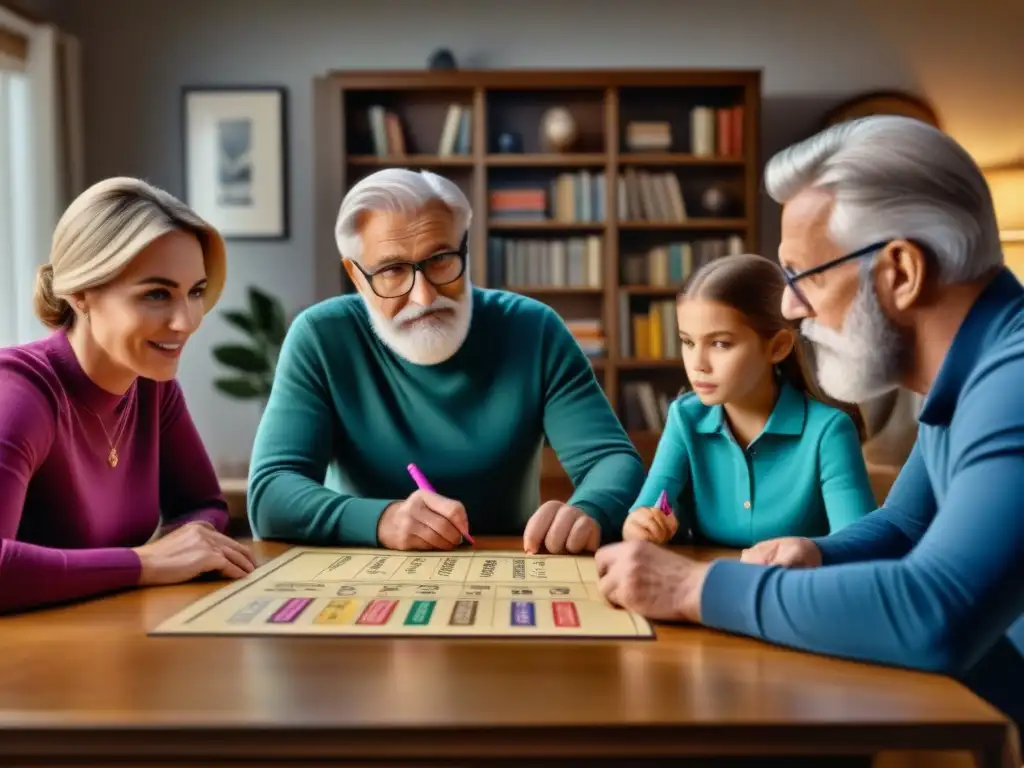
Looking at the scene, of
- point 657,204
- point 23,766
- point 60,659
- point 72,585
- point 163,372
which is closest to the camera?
point 23,766

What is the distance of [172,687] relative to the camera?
0.76 m

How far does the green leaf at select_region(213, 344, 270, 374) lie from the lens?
4715mm

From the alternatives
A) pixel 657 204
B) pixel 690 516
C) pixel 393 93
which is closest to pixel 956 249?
pixel 690 516

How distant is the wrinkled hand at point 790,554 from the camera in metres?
1.07

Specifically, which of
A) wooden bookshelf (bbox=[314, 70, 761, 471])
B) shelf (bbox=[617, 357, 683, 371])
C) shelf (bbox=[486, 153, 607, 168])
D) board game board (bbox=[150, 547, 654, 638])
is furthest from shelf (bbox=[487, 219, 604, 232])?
board game board (bbox=[150, 547, 654, 638])

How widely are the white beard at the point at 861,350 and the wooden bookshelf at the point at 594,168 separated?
3557 millimetres

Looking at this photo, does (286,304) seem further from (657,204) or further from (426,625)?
(426,625)

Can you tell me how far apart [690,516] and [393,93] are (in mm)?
3810

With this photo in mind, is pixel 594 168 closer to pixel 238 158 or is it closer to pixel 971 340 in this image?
pixel 238 158

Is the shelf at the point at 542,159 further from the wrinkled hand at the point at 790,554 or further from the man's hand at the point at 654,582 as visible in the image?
the man's hand at the point at 654,582

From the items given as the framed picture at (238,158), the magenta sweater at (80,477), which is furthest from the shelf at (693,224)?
the magenta sweater at (80,477)

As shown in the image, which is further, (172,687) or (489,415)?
(489,415)

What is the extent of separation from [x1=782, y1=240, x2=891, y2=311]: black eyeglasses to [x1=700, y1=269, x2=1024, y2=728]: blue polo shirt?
11cm

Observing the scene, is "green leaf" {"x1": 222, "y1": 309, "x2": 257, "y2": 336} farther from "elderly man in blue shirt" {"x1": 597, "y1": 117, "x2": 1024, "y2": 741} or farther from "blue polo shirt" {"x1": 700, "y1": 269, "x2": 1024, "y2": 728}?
"blue polo shirt" {"x1": 700, "y1": 269, "x2": 1024, "y2": 728}
